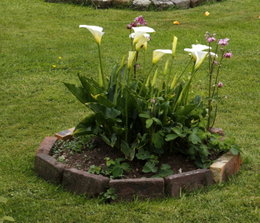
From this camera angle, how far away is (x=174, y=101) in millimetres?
4438

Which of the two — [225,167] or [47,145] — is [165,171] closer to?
[225,167]

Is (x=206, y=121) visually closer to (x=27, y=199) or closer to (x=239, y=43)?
(x=27, y=199)

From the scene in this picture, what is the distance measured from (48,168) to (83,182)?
1.28 feet

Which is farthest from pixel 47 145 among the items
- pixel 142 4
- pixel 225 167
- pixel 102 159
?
pixel 142 4

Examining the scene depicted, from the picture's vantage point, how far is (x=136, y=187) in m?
4.04

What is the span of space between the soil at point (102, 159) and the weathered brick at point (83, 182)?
5.7 inches

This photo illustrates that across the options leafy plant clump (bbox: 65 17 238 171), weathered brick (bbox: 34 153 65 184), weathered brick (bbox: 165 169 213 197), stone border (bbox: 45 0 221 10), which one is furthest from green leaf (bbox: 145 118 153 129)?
stone border (bbox: 45 0 221 10)

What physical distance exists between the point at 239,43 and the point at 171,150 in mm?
4446

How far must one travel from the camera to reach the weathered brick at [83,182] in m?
4.06

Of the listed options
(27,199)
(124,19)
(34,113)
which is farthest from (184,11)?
(27,199)

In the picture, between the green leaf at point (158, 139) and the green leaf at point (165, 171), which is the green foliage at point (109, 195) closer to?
the green leaf at point (165, 171)

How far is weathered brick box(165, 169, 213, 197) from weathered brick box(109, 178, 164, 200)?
2.6 inches

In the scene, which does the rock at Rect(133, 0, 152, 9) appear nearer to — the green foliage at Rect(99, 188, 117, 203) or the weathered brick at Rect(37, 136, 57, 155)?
the weathered brick at Rect(37, 136, 57, 155)

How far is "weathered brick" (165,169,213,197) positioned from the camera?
407 centimetres
